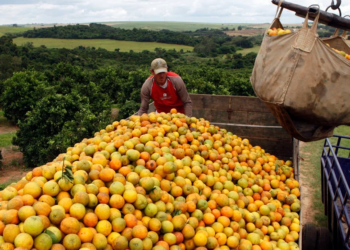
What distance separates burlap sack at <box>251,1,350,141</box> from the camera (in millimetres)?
2834

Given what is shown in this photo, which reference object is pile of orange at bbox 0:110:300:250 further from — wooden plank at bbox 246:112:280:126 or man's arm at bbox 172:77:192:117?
wooden plank at bbox 246:112:280:126

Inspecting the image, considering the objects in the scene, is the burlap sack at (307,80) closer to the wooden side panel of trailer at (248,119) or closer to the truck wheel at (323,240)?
the truck wheel at (323,240)

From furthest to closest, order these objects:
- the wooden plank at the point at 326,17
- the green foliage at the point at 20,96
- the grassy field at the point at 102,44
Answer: the grassy field at the point at 102,44
the green foliage at the point at 20,96
the wooden plank at the point at 326,17

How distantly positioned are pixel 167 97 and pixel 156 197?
10.3 feet

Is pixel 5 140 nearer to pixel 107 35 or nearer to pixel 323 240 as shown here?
pixel 323 240

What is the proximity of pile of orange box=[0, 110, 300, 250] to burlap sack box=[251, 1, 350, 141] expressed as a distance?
1181mm

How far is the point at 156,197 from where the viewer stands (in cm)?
287

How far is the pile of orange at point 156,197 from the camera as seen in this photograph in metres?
2.32

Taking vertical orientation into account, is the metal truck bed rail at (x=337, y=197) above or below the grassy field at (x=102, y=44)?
above

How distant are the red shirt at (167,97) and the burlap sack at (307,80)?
266 centimetres

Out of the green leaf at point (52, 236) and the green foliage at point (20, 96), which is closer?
the green leaf at point (52, 236)

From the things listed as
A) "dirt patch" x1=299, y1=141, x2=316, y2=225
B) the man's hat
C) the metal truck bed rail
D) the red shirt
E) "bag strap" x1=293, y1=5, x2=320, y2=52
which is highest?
"bag strap" x1=293, y1=5, x2=320, y2=52

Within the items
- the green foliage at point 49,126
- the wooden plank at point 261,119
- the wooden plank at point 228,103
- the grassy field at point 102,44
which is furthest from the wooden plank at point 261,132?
the grassy field at point 102,44

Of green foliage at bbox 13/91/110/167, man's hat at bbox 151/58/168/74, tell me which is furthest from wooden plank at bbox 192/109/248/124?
green foliage at bbox 13/91/110/167
